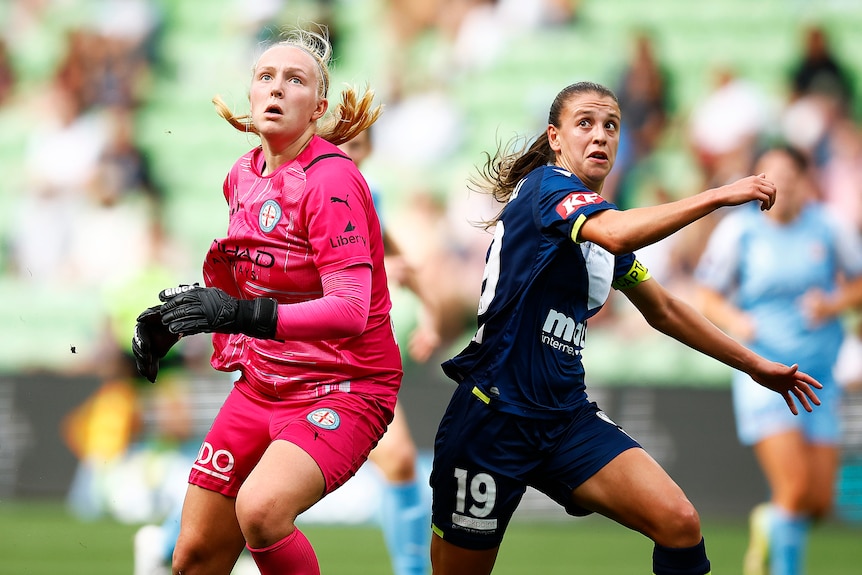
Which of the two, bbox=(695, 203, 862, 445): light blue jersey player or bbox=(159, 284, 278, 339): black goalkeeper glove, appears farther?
bbox=(695, 203, 862, 445): light blue jersey player

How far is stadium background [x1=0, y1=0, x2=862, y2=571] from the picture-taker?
8969 millimetres

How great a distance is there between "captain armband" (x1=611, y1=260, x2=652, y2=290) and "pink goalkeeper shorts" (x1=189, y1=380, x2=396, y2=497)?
973 mm

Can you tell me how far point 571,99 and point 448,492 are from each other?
4.83ft

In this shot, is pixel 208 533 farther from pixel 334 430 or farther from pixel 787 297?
pixel 787 297

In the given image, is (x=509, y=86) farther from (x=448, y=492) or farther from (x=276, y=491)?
(x=276, y=491)

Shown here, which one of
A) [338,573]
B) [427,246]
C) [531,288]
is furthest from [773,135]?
[531,288]

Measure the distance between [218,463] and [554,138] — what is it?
1669 millimetres

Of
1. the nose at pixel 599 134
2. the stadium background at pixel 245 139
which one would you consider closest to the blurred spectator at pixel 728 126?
the stadium background at pixel 245 139

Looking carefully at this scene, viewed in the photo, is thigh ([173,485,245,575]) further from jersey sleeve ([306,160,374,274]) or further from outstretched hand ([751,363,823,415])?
outstretched hand ([751,363,823,415])

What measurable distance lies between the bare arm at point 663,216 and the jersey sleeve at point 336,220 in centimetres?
72

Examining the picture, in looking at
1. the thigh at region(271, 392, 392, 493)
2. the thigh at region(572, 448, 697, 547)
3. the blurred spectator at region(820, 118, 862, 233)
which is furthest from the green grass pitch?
the thigh at region(271, 392, 392, 493)

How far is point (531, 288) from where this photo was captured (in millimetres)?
3990

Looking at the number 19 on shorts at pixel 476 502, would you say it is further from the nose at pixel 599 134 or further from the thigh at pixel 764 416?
the thigh at pixel 764 416

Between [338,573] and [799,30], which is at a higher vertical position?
[799,30]
